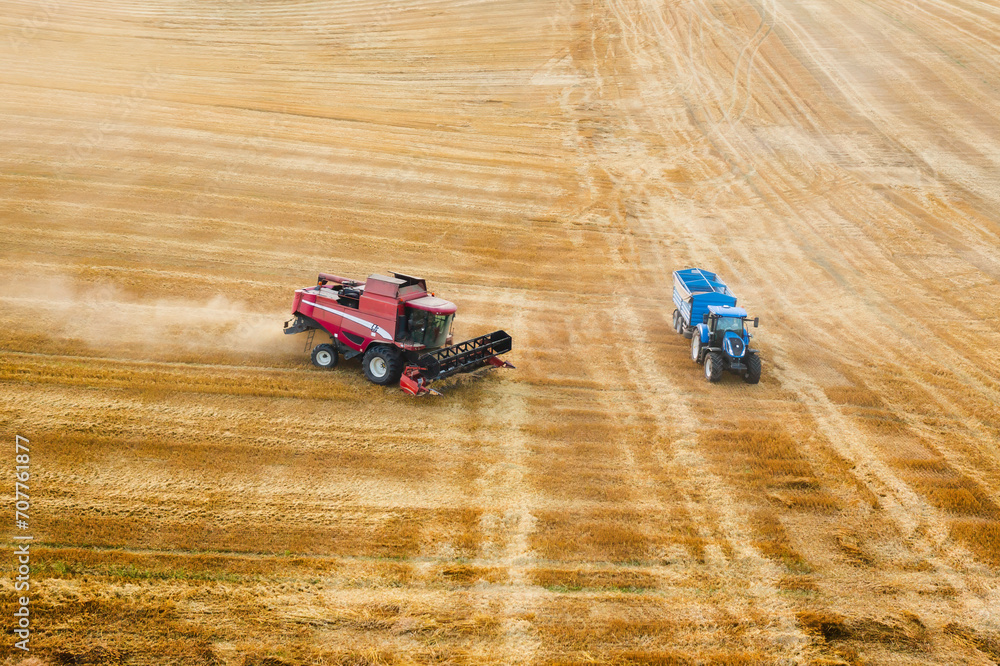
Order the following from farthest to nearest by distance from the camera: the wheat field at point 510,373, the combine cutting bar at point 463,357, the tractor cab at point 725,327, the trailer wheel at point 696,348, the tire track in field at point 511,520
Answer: the trailer wheel at point 696,348 → the tractor cab at point 725,327 → the combine cutting bar at point 463,357 → the wheat field at point 510,373 → the tire track in field at point 511,520

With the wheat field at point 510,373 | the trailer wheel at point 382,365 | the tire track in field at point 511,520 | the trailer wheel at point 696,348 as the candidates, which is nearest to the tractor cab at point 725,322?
the trailer wheel at point 696,348

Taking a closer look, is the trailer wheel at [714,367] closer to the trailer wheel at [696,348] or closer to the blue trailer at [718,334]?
the blue trailer at [718,334]

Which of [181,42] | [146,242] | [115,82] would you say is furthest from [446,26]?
[146,242]

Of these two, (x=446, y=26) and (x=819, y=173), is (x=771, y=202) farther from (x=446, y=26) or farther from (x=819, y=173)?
(x=446, y=26)

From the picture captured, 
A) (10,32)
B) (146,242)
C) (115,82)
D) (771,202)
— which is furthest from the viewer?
(10,32)

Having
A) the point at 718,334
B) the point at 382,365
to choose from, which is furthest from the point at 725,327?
the point at 382,365

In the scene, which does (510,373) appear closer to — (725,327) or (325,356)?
(325,356)
